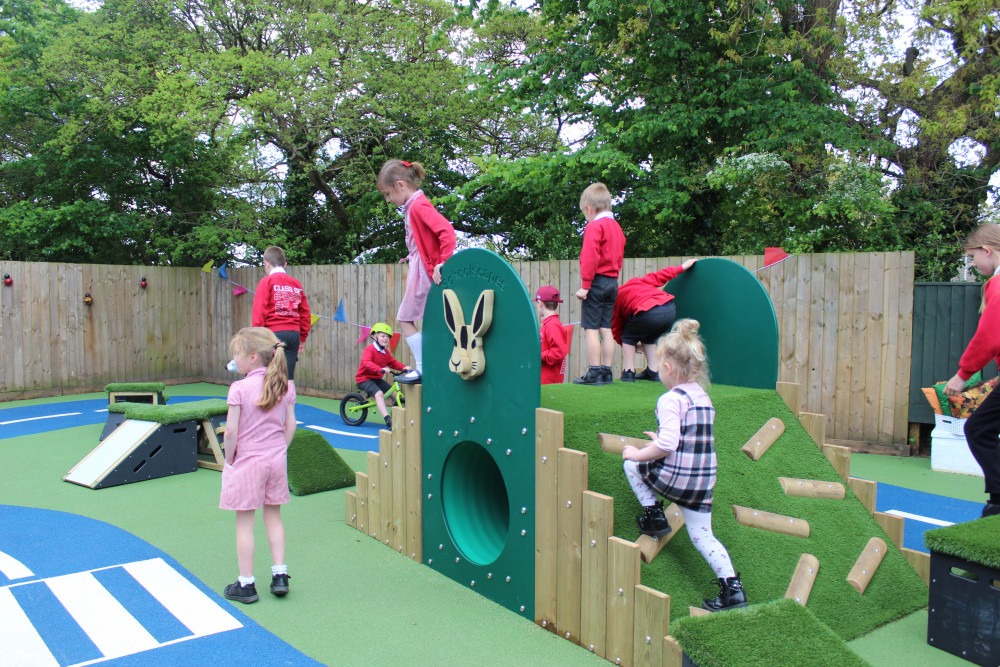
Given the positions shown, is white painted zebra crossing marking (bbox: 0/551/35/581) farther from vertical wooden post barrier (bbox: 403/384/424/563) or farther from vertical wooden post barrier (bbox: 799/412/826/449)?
vertical wooden post barrier (bbox: 799/412/826/449)

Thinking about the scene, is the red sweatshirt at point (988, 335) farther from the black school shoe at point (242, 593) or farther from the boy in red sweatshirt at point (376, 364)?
the boy in red sweatshirt at point (376, 364)

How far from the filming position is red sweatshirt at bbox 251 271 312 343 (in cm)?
682

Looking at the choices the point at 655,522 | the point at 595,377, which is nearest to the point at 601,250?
the point at 595,377

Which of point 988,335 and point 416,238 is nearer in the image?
point 988,335

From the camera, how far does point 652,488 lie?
3205 mm

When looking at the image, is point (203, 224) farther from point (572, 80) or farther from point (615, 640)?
point (615, 640)

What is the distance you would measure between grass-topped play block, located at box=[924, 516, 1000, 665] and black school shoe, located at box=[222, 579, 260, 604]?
3.33m

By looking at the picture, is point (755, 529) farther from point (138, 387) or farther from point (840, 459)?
point (138, 387)

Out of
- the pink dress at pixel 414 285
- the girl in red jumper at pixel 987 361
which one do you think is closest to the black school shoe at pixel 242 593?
the pink dress at pixel 414 285

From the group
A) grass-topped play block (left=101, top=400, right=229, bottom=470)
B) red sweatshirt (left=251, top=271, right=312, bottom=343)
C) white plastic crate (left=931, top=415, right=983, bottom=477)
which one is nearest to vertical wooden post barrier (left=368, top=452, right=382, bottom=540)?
grass-topped play block (left=101, top=400, right=229, bottom=470)

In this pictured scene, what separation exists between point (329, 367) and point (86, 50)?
8.98 metres

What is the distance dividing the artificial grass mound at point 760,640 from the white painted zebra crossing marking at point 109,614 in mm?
2246

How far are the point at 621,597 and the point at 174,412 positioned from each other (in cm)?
506

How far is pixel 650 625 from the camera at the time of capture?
2791 mm
